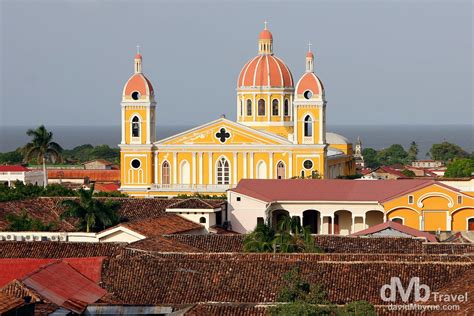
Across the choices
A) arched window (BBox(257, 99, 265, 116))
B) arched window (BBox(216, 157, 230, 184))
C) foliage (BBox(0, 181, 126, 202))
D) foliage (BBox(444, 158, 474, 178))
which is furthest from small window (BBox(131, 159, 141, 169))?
foliage (BBox(444, 158, 474, 178))

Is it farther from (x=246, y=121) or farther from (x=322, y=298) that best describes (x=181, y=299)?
(x=246, y=121)

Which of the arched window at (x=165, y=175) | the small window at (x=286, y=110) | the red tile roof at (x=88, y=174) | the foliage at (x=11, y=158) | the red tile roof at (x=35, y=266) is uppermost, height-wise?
the small window at (x=286, y=110)

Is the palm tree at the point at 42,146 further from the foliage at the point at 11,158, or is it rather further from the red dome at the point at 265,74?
the foliage at the point at 11,158

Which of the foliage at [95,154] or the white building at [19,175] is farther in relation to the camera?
the foliage at [95,154]

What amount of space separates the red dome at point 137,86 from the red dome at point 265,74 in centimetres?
527

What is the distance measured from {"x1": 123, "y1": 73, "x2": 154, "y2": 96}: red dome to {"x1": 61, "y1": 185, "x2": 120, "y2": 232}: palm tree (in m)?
23.7

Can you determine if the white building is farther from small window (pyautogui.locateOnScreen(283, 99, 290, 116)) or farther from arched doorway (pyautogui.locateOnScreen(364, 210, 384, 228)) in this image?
arched doorway (pyautogui.locateOnScreen(364, 210, 384, 228))

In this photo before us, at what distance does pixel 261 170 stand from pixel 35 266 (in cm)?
4012

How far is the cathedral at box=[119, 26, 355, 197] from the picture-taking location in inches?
2987

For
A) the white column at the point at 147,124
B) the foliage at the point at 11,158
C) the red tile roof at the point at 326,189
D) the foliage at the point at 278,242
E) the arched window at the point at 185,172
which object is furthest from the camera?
the foliage at the point at 11,158

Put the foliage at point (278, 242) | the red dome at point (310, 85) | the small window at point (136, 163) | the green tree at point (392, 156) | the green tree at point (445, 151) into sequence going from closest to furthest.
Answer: the foliage at point (278, 242)
the red dome at point (310, 85)
the small window at point (136, 163)
the green tree at point (445, 151)
the green tree at point (392, 156)

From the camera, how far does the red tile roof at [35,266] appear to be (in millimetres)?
36281

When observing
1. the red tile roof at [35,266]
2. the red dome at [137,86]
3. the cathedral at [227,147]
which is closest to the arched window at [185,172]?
the cathedral at [227,147]

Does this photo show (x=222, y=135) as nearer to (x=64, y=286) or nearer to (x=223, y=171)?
(x=223, y=171)
